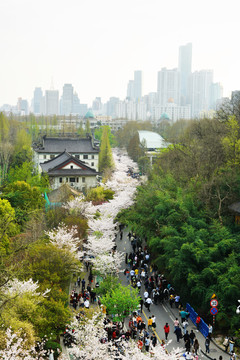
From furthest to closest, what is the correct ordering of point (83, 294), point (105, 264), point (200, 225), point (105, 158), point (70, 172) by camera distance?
point (105, 158)
point (70, 172)
point (105, 264)
point (200, 225)
point (83, 294)

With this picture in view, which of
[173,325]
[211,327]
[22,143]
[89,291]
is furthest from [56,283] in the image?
[22,143]

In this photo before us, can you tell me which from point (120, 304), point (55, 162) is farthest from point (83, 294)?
point (55, 162)

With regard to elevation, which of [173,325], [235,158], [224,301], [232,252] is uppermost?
[235,158]

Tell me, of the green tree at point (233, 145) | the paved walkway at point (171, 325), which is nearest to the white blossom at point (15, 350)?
the paved walkway at point (171, 325)

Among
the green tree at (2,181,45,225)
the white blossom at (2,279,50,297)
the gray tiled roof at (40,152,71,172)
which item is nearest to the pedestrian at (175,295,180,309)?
the white blossom at (2,279,50,297)

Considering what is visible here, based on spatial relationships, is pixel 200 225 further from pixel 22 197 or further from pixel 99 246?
pixel 22 197

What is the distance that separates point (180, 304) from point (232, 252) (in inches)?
166

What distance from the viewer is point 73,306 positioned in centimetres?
2508

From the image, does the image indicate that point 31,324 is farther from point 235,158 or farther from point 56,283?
point 235,158

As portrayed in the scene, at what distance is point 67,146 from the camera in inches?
2798

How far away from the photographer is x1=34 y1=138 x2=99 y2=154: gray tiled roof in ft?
231

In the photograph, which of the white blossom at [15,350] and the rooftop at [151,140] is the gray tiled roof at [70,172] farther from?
the white blossom at [15,350]

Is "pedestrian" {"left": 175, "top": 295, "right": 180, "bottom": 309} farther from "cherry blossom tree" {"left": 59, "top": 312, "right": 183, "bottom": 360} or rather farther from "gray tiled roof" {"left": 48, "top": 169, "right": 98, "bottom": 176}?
"gray tiled roof" {"left": 48, "top": 169, "right": 98, "bottom": 176}

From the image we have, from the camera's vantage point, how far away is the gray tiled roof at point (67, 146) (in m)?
70.4
